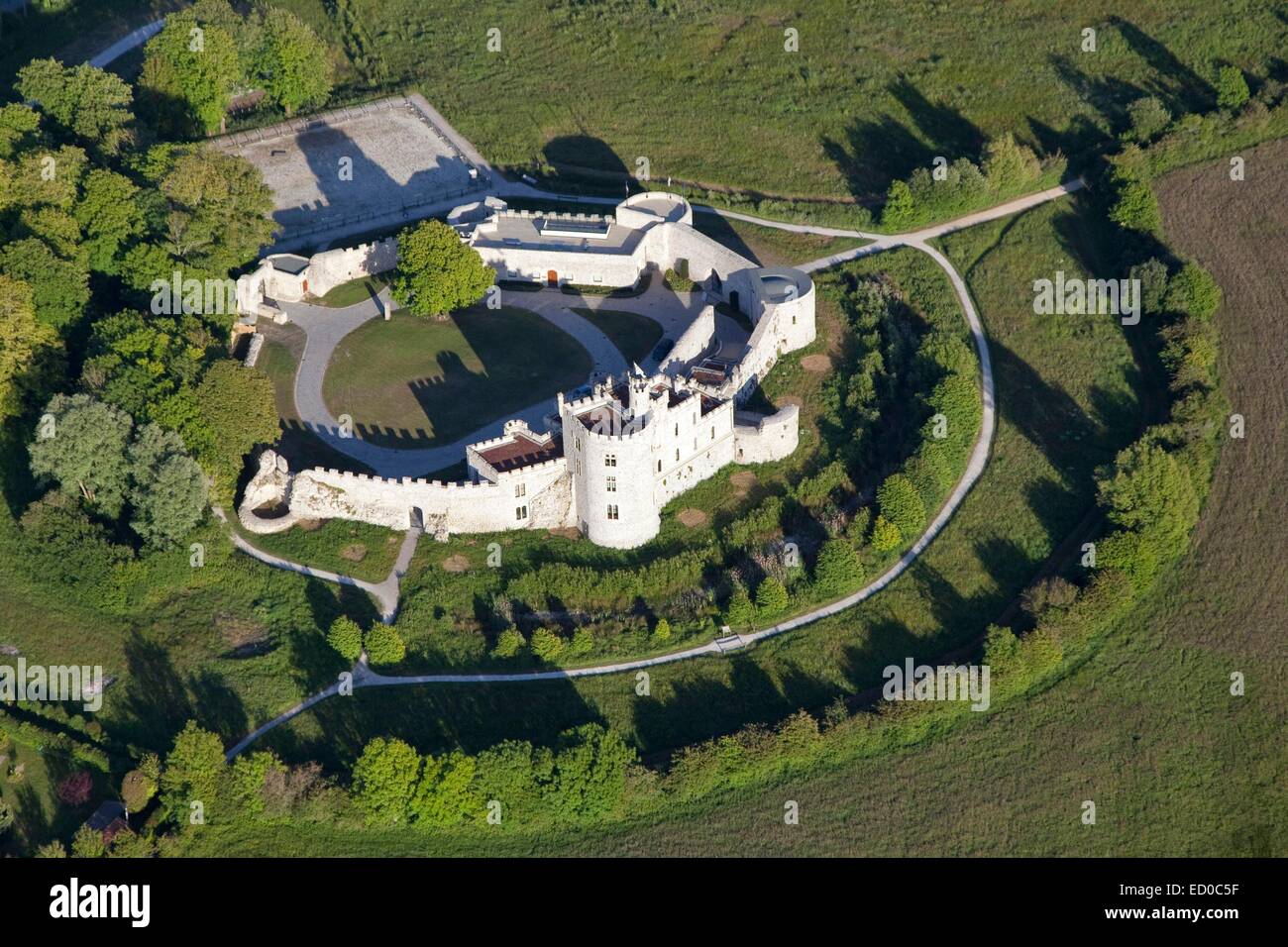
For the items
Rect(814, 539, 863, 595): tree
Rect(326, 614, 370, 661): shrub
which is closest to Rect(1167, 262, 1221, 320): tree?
Rect(814, 539, 863, 595): tree

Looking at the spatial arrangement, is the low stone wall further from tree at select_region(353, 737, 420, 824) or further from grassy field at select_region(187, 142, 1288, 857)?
grassy field at select_region(187, 142, 1288, 857)

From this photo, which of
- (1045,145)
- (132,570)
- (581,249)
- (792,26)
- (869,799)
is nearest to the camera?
(869,799)

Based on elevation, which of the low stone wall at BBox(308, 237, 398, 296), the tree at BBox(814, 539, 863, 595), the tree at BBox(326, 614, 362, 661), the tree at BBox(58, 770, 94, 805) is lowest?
the tree at BBox(58, 770, 94, 805)

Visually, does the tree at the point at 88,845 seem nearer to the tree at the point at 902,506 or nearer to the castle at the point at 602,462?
the castle at the point at 602,462

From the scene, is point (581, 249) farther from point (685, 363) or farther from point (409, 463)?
point (409, 463)

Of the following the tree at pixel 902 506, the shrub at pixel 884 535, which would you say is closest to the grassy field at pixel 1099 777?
the shrub at pixel 884 535

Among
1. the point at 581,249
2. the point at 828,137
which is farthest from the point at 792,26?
the point at 581,249
